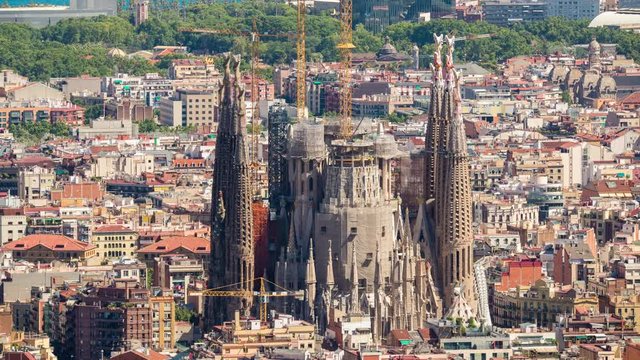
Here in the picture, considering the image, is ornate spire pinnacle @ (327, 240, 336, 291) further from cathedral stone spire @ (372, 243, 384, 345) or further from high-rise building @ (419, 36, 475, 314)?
high-rise building @ (419, 36, 475, 314)

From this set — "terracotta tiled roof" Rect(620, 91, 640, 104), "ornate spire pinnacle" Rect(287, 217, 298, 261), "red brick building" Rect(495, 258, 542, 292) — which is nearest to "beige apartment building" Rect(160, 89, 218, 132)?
"terracotta tiled roof" Rect(620, 91, 640, 104)

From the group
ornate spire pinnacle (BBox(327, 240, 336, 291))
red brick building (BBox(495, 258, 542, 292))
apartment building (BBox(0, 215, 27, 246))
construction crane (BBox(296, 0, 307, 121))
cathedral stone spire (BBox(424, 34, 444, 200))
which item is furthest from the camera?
apartment building (BBox(0, 215, 27, 246))

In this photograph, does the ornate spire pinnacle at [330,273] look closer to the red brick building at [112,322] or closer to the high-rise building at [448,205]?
the high-rise building at [448,205]

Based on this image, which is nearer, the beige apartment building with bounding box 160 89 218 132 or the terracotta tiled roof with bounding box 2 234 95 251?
the terracotta tiled roof with bounding box 2 234 95 251

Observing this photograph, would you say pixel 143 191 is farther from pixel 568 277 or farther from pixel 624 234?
pixel 568 277

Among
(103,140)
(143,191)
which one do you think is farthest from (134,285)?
(103,140)

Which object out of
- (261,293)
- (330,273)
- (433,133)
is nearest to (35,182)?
(433,133)
